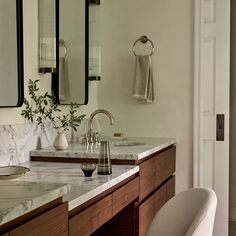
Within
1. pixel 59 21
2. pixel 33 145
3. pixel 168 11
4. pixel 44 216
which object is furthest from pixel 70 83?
pixel 44 216

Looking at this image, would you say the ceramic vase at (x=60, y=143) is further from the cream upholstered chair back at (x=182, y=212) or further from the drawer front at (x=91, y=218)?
the cream upholstered chair back at (x=182, y=212)

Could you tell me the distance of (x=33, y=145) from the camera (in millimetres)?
2594

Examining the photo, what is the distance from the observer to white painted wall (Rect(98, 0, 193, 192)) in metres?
3.50

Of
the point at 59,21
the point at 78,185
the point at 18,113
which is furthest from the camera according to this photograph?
the point at 59,21

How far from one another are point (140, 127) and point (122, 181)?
1430mm

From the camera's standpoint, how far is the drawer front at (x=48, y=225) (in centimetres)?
118

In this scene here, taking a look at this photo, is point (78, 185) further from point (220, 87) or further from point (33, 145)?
point (220, 87)

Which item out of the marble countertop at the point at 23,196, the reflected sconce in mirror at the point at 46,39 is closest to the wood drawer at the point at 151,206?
the reflected sconce in mirror at the point at 46,39

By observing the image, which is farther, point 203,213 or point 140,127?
point 140,127

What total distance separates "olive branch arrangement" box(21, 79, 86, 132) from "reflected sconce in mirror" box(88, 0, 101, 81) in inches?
21.9

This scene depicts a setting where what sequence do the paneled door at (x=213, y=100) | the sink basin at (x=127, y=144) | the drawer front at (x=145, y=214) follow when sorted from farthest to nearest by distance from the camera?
the paneled door at (x=213, y=100), the sink basin at (x=127, y=144), the drawer front at (x=145, y=214)

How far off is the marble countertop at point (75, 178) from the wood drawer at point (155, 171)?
0.18 metres

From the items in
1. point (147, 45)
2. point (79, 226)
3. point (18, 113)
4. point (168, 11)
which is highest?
point (168, 11)

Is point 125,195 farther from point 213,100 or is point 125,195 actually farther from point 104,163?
point 213,100
